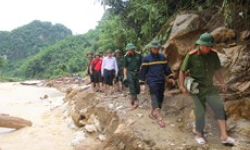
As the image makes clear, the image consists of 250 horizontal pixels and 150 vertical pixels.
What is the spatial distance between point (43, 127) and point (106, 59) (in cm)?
344

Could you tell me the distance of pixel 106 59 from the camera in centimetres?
928

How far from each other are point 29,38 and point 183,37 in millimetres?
81582

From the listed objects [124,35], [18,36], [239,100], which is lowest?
[239,100]

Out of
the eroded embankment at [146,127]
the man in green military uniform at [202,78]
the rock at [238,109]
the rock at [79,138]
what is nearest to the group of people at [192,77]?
the man in green military uniform at [202,78]

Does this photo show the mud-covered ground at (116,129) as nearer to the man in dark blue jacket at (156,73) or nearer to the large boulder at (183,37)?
the man in dark blue jacket at (156,73)

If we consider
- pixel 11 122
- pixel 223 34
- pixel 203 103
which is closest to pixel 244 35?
pixel 223 34

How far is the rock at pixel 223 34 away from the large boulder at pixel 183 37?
19.9 inches

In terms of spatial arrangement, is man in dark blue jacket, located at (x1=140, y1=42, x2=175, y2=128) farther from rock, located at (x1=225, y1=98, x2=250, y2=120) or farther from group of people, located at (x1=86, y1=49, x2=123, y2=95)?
group of people, located at (x1=86, y1=49, x2=123, y2=95)

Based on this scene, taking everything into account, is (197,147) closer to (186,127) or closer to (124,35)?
(186,127)

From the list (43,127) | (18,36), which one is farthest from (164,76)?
(18,36)

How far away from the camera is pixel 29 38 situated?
8362 centimetres

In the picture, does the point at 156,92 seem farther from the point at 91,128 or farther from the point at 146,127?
the point at 91,128

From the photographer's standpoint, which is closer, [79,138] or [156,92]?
[156,92]

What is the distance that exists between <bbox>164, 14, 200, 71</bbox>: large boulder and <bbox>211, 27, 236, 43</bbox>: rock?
19.9 inches
